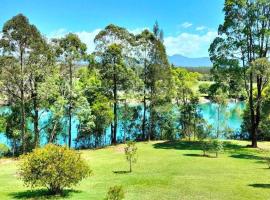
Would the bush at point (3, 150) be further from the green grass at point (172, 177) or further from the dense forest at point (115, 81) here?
the green grass at point (172, 177)

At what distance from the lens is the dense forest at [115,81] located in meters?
42.7

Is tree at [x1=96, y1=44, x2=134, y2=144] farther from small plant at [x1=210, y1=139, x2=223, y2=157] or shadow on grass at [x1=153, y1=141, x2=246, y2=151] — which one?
small plant at [x1=210, y1=139, x2=223, y2=157]

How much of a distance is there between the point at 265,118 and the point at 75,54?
24.4 m

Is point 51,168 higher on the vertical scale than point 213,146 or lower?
lower

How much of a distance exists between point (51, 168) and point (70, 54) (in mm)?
27538

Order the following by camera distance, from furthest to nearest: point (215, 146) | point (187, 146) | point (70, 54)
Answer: point (70, 54)
point (187, 146)
point (215, 146)

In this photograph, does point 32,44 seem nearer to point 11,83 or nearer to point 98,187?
point 11,83

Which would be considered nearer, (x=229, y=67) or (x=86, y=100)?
(x=229, y=67)

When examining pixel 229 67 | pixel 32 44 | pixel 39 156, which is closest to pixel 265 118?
pixel 229 67

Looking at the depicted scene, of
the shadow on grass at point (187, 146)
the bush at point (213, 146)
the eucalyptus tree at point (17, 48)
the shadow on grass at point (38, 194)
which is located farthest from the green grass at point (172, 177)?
the eucalyptus tree at point (17, 48)

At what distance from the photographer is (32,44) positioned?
41.8 m

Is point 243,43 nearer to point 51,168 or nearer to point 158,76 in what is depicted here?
point 158,76

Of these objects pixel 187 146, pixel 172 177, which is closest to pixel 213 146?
pixel 187 146

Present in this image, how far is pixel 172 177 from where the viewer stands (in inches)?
1109
